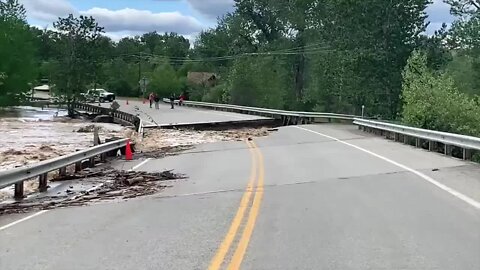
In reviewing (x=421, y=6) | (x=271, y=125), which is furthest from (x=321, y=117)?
(x=421, y=6)

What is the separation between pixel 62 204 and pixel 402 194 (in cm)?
644

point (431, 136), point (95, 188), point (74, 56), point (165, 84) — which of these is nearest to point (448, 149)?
point (431, 136)

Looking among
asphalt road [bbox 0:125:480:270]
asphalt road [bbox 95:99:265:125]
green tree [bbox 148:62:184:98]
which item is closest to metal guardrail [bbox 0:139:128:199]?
asphalt road [bbox 0:125:480:270]

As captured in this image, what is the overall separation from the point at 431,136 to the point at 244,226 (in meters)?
14.3

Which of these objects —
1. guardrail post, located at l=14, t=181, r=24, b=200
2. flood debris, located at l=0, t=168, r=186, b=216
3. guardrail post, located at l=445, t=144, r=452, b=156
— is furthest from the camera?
guardrail post, located at l=445, t=144, r=452, b=156

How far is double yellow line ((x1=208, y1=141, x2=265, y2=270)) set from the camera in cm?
677

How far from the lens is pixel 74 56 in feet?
224

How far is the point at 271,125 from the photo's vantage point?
46.5m

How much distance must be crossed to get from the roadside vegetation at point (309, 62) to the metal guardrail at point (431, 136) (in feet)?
5.71

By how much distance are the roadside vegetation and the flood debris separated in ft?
49.6

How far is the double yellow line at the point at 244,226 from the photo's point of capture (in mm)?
6773

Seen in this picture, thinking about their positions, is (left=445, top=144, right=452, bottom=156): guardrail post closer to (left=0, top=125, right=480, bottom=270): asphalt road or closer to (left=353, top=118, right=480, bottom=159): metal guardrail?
(left=353, top=118, right=480, bottom=159): metal guardrail

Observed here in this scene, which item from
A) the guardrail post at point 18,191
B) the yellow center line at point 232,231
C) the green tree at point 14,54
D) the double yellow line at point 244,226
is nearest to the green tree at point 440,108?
the double yellow line at point 244,226

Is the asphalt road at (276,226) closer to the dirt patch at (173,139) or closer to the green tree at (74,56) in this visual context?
the dirt patch at (173,139)
